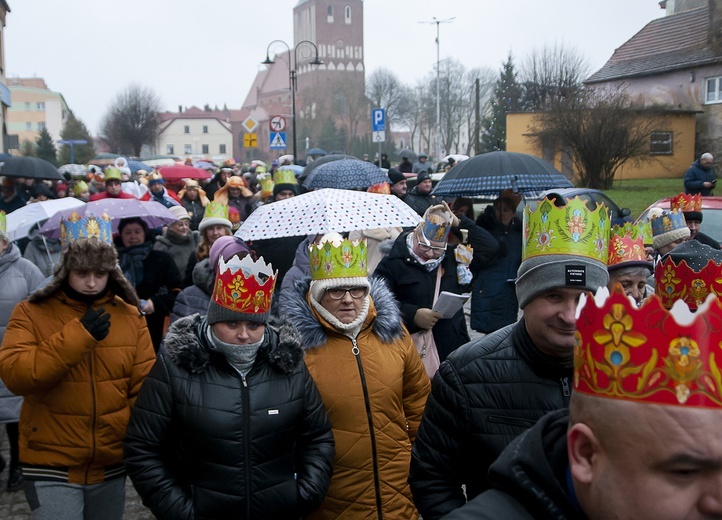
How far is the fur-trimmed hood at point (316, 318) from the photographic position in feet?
14.4

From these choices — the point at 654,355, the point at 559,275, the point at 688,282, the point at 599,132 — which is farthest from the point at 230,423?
the point at 599,132

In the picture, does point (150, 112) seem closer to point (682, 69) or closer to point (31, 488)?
point (682, 69)

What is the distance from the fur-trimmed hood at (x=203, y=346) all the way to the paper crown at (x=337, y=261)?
1.65 ft

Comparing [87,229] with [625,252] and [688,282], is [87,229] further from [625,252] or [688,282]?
[688,282]

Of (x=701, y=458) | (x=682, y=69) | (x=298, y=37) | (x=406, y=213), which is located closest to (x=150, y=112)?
(x=298, y=37)

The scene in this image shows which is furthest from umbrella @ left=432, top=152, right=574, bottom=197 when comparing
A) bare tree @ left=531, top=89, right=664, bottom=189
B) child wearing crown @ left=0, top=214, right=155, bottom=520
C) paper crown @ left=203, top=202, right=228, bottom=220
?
bare tree @ left=531, top=89, right=664, bottom=189

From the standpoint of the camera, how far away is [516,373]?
2898 mm

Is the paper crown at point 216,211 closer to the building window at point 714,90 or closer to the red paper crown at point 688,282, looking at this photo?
the red paper crown at point 688,282

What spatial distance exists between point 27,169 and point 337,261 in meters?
9.06

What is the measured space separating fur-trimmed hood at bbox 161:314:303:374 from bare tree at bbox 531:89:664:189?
28.0m

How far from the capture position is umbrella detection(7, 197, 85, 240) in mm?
8012

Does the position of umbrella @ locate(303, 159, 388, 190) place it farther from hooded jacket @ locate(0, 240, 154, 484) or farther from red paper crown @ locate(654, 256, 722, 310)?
red paper crown @ locate(654, 256, 722, 310)

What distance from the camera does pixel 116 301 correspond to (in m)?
4.65

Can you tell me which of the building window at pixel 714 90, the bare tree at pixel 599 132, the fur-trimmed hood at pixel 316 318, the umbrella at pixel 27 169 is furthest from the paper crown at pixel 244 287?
the building window at pixel 714 90
